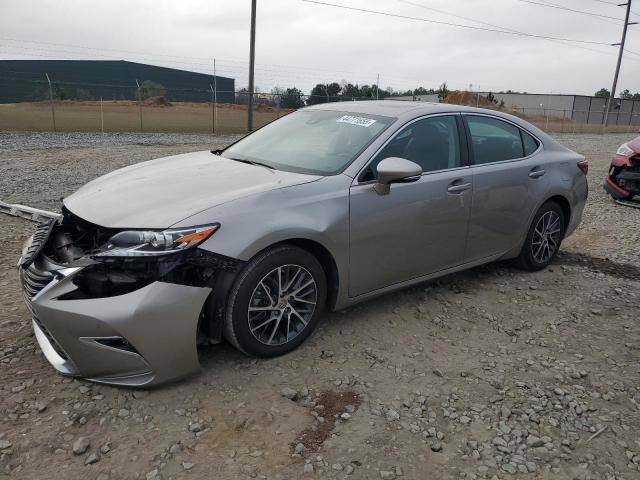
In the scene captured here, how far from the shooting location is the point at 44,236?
3.22 m

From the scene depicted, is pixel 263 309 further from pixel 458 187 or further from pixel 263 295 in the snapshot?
pixel 458 187

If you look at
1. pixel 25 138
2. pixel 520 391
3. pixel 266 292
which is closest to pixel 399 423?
pixel 520 391

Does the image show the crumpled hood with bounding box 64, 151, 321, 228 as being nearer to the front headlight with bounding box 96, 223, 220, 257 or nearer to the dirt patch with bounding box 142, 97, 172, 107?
the front headlight with bounding box 96, 223, 220, 257

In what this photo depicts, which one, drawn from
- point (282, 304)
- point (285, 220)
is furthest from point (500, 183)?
point (282, 304)

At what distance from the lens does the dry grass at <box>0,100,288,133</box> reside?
2114cm

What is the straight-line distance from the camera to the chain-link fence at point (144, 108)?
21.8m

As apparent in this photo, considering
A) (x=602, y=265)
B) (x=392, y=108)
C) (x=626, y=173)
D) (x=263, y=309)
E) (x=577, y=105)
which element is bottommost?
(x=602, y=265)

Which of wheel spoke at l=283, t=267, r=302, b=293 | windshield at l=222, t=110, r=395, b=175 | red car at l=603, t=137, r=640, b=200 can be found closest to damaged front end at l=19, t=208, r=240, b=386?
wheel spoke at l=283, t=267, r=302, b=293

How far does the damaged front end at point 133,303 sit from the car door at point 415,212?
101 cm

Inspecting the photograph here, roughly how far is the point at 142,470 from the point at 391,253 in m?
2.08

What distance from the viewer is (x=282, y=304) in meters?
3.22

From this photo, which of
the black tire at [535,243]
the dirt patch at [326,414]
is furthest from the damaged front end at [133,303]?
the black tire at [535,243]

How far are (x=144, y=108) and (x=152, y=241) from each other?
98.7ft

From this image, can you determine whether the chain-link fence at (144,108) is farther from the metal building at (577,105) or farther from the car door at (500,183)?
the car door at (500,183)
